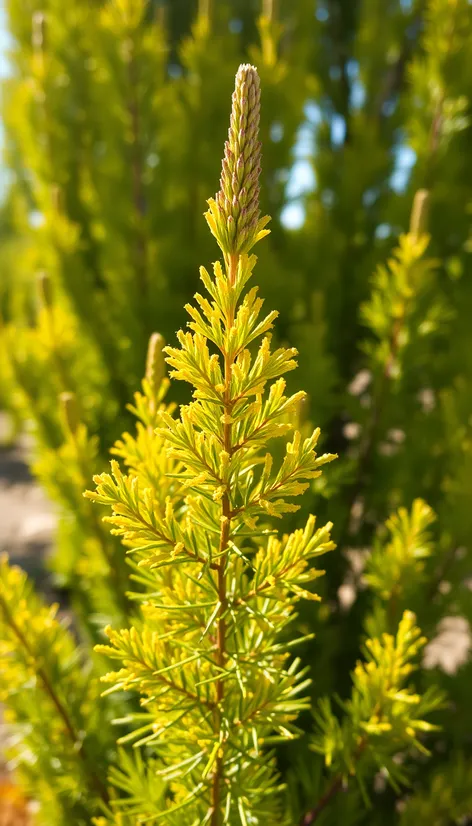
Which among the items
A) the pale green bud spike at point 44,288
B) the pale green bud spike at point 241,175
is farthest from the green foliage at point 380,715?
the pale green bud spike at point 44,288

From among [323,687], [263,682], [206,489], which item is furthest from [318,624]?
[206,489]

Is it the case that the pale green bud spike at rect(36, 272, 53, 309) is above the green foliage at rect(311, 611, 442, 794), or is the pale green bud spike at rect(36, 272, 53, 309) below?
above

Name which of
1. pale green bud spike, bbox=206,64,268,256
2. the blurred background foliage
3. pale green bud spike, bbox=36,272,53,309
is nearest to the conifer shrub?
pale green bud spike, bbox=206,64,268,256

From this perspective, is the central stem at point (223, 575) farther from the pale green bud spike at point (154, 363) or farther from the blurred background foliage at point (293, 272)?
the blurred background foliage at point (293, 272)

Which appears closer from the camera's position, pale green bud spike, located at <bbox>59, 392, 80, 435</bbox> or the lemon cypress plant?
the lemon cypress plant

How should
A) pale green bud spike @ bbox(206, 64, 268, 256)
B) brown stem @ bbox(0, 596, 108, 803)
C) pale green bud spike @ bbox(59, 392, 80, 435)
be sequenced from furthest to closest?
pale green bud spike @ bbox(59, 392, 80, 435) → brown stem @ bbox(0, 596, 108, 803) → pale green bud spike @ bbox(206, 64, 268, 256)

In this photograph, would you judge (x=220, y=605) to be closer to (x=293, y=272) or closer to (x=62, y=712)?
(x=62, y=712)

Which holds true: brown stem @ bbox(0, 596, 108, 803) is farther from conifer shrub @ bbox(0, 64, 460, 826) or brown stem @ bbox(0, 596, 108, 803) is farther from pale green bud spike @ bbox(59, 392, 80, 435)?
pale green bud spike @ bbox(59, 392, 80, 435)
